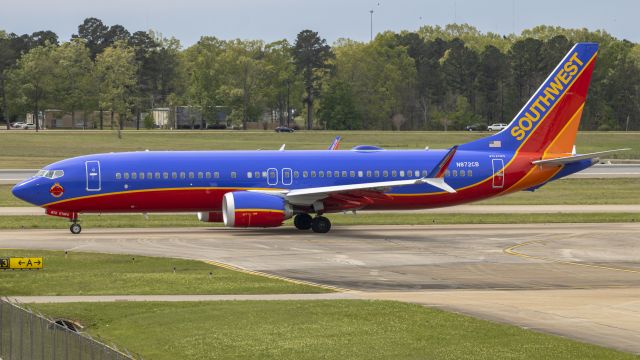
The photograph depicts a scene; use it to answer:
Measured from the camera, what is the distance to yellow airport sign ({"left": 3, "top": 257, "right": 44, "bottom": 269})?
127 feet

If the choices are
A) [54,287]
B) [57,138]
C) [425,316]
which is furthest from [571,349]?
[57,138]

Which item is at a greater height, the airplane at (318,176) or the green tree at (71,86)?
the green tree at (71,86)

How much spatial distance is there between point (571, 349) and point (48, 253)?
24074 mm

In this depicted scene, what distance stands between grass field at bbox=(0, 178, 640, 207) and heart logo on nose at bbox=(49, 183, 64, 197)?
16.8 meters

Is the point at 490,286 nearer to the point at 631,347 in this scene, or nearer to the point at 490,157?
the point at 631,347

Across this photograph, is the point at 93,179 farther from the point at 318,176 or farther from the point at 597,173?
the point at 597,173

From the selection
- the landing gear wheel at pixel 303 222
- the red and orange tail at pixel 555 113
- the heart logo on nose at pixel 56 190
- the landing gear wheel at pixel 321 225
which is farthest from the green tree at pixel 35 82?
the red and orange tail at pixel 555 113

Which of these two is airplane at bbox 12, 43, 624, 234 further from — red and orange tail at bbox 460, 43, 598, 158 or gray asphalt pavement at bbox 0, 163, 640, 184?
gray asphalt pavement at bbox 0, 163, 640, 184

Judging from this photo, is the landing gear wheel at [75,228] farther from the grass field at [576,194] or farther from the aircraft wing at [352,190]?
the grass field at [576,194]

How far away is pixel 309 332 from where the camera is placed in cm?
2756

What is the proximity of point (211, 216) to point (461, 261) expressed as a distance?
1547cm

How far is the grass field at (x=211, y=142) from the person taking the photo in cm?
12519

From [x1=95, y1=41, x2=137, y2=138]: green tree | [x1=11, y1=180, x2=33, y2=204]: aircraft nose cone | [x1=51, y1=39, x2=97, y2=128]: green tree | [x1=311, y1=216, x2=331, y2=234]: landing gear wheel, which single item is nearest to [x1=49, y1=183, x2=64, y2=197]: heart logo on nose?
[x1=11, y1=180, x2=33, y2=204]: aircraft nose cone

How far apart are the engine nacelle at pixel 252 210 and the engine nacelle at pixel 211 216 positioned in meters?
2.33
